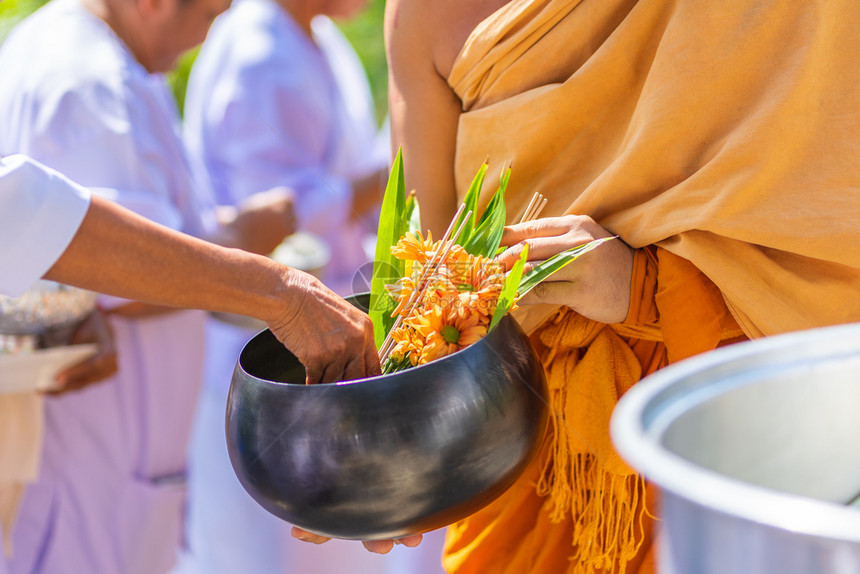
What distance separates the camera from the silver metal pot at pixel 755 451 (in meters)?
0.34

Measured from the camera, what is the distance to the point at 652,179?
103 centimetres

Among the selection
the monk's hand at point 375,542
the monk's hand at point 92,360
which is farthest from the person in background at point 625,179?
the monk's hand at point 92,360

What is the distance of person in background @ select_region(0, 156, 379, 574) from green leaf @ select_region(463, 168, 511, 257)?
0.16 meters

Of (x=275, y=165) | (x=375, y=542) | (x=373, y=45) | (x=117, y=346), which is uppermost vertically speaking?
(x=375, y=542)

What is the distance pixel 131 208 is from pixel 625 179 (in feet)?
3.99

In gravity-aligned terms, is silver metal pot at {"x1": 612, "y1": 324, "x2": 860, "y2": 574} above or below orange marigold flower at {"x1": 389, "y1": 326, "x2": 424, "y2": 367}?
above

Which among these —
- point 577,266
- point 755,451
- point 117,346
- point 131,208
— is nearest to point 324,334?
point 577,266

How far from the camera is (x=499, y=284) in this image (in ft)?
3.02

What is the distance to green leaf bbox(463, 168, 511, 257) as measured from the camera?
985mm

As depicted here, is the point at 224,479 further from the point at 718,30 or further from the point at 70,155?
the point at 718,30

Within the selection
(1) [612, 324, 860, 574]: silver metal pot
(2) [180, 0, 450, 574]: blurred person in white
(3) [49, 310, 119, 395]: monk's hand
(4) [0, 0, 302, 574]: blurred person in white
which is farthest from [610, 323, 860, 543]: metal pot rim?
(2) [180, 0, 450, 574]: blurred person in white

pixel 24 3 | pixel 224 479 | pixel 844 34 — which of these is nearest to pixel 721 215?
pixel 844 34

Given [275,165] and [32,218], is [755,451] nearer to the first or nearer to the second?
[32,218]

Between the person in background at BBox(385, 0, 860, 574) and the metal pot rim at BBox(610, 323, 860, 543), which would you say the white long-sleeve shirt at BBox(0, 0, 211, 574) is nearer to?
the person in background at BBox(385, 0, 860, 574)
